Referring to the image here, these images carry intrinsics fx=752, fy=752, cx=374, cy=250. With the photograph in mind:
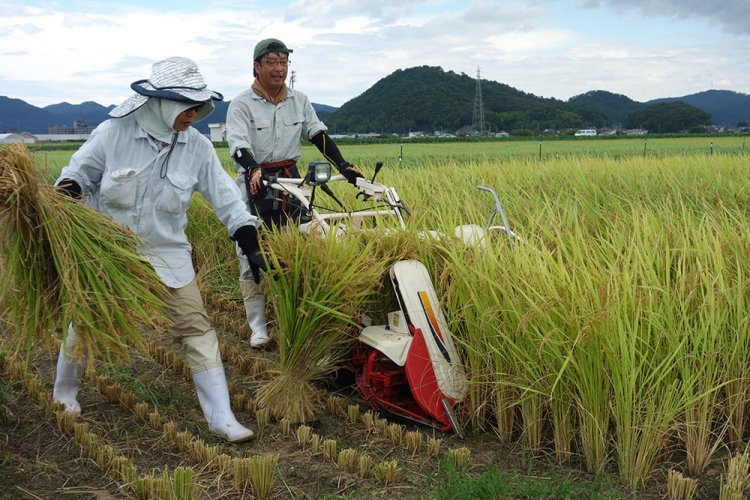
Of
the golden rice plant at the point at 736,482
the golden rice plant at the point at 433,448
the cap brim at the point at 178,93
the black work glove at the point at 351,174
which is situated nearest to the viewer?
the golden rice plant at the point at 736,482

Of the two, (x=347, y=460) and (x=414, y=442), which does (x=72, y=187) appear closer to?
(x=347, y=460)

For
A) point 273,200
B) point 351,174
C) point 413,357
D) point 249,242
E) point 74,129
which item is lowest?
point 413,357

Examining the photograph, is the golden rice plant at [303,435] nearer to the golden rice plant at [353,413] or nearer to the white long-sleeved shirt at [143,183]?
the golden rice plant at [353,413]

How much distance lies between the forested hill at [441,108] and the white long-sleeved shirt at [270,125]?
6012 centimetres

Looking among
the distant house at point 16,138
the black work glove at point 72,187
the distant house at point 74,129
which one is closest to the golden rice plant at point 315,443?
the black work glove at point 72,187

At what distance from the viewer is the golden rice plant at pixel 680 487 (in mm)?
2529

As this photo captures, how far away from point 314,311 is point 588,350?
1.19m

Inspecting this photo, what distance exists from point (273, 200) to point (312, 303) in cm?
130

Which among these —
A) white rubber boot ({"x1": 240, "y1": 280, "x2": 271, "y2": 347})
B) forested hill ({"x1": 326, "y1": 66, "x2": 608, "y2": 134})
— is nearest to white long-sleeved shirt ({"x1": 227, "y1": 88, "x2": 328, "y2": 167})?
white rubber boot ({"x1": 240, "y1": 280, "x2": 271, "y2": 347})

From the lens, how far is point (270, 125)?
4.70m

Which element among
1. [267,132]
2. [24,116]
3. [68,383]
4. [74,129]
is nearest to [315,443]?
[68,383]

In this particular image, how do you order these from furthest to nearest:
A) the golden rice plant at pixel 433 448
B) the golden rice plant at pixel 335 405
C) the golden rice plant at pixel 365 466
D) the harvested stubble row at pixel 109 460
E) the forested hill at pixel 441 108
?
the forested hill at pixel 441 108
the golden rice plant at pixel 335 405
the golden rice plant at pixel 433 448
the golden rice plant at pixel 365 466
the harvested stubble row at pixel 109 460

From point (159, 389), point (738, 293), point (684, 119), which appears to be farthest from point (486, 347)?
point (684, 119)

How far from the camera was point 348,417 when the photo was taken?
11.2 feet
